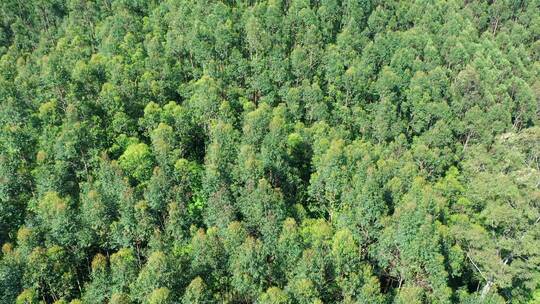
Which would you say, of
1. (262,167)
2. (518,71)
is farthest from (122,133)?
(518,71)

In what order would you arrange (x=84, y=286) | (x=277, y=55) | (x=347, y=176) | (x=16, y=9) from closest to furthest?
1. (x=84, y=286)
2. (x=347, y=176)
3. (x=277, y=55)
4. (x=16, y=9)

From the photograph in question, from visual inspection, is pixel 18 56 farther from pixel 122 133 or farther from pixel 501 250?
pixel 501 250

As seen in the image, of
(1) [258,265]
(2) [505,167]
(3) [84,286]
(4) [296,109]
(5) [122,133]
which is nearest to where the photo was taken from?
(1) [258,265]


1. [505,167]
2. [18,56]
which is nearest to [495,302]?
[505,167]

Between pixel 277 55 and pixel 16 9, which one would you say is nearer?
pixel 277 55

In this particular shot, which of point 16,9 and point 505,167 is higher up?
point 16,9

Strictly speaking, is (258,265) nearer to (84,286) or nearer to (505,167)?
(84,286)

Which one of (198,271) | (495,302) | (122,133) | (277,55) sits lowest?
(495,302)
